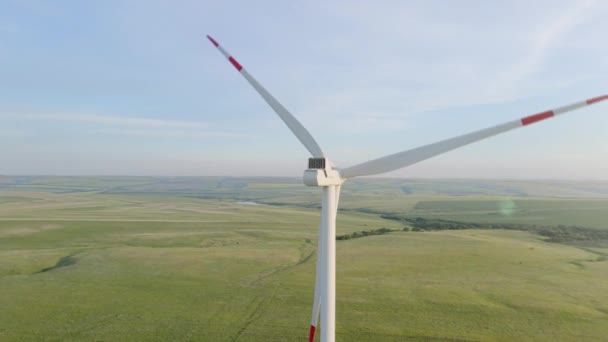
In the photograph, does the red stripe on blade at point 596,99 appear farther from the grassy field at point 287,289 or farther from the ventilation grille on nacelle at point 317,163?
the grassy field at point 287,289

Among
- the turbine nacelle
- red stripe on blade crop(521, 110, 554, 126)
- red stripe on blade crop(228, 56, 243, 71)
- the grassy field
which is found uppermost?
red stripe on blade crop(228, 56, 243, 71)

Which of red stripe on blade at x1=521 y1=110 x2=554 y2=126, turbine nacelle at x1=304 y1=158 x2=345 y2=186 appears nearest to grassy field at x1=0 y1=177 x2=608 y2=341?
turbine nacelle at x1=304 y1=158 x2=345 y2=186

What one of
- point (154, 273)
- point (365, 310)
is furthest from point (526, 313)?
point (154, 273)

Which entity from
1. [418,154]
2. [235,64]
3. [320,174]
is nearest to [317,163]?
[320,174]

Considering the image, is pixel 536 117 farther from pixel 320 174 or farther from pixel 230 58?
pixel 230 58

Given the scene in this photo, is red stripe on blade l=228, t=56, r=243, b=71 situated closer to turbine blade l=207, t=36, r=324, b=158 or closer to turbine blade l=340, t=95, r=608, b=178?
turbine blade l=207, t=36, r=324, b=158

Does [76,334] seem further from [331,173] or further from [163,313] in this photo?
[331,173]

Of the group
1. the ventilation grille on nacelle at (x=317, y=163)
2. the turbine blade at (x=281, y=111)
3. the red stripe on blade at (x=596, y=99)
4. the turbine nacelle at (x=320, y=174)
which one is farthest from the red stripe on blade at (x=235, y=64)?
the red stripe on blade at (x=596, y=99)
